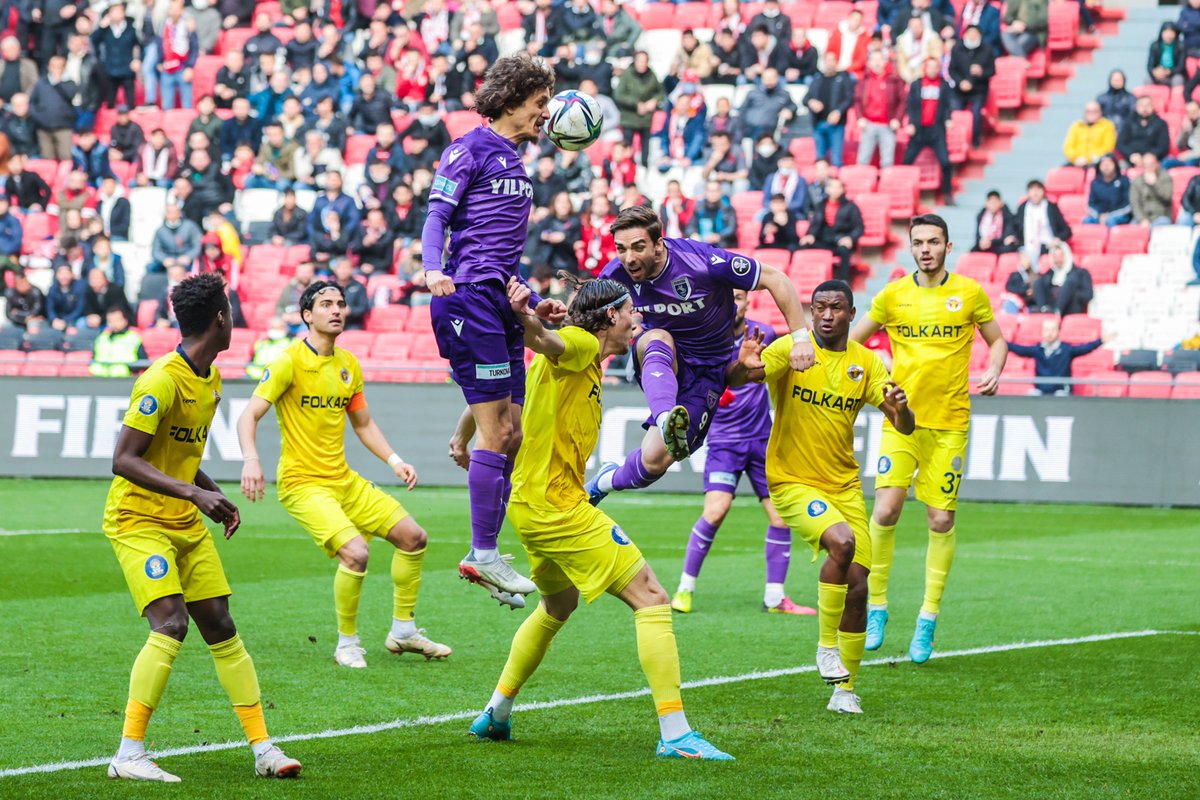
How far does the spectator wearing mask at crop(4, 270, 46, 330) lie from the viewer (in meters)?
24.8

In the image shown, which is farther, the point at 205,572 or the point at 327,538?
the point at 327,538

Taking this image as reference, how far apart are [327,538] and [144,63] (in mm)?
22490

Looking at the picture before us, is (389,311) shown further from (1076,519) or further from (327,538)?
(327,538)

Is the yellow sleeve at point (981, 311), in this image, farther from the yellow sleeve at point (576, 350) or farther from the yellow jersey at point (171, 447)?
the yellow jersey at point (171, 447)

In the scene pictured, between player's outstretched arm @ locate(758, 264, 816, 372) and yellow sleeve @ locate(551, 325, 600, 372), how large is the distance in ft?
4.33

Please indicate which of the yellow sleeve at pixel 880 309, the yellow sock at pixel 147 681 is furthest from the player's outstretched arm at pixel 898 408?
the yellow sock at pixel 147 681

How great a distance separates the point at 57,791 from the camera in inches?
244

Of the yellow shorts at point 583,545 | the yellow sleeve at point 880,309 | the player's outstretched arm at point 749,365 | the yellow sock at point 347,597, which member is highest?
the yellow sleeve at point 880,309

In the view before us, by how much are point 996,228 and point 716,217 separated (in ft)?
12.5

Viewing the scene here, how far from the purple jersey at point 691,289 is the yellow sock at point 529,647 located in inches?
76.1

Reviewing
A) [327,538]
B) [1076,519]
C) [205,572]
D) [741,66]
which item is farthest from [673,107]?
[205,572]

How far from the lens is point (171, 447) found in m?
6.67

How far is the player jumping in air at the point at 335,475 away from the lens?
955 cm

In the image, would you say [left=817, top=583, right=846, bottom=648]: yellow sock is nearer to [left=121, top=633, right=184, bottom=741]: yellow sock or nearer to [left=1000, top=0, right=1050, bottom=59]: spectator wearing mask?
[left=121, top=633, right=184, bottom=741]: yellow sock
